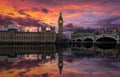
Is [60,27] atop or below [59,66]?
atop

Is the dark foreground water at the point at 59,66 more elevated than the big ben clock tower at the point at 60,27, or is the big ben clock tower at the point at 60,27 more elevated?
the big ben clock tower at the point at 60,27

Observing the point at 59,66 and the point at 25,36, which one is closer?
the point at 59,66

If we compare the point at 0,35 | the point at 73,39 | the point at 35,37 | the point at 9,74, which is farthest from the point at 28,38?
the point at 9,74

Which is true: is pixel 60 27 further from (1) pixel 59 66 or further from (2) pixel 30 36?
(1) pixel 59 66

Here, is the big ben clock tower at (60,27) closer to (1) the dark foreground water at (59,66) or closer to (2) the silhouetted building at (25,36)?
(2) the silhouetted building at (25,36)

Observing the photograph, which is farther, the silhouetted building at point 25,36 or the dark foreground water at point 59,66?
the silhouetted building at point 25,36

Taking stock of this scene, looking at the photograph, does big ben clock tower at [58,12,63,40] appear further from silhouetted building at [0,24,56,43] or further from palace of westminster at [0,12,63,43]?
silhouetted building at [0,24,56,43]

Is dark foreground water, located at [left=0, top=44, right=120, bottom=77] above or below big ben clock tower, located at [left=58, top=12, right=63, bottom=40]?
below

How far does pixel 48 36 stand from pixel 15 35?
19.7 meters

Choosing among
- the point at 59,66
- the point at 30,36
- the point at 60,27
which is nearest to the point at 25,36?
the point at 30,36

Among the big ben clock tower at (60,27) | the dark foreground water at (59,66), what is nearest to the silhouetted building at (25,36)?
the big ben clock tower at (60,27)

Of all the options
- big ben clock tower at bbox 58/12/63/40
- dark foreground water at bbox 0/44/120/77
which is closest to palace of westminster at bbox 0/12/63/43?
big ben clock tower at bbox 58/12/63/40

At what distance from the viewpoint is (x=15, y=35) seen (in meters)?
166

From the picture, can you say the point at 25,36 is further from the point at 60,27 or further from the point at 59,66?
the point at 59,66
